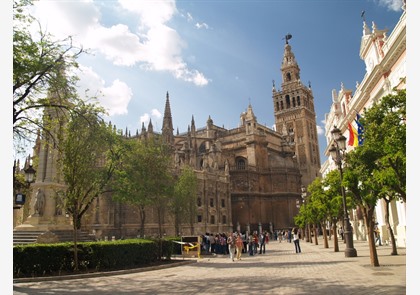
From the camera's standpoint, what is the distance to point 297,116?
292 ft

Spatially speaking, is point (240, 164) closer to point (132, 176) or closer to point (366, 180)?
point (132, 176)

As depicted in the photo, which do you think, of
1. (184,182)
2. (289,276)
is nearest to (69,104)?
(289,276)

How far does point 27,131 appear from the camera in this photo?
41.5 feet

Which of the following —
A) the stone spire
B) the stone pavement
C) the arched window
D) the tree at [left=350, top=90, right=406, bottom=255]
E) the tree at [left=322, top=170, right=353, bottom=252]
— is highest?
the stone spire

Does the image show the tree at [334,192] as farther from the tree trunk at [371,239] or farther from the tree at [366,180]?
the tree trunk at [371,239]

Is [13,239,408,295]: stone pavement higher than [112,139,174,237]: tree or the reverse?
the reverse

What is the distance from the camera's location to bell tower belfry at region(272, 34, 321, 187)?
86.9 metres

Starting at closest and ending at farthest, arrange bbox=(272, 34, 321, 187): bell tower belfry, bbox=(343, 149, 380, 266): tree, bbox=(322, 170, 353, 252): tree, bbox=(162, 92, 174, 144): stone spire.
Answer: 1. bbox=(343, 149, 380, 266): tree
2. bbox=(322, 170, 353, 252): tree
3. bbox=(162, 92, 174, 144): stone spire
4. bbox=(272, 34, 321, 187): bell tower belfry

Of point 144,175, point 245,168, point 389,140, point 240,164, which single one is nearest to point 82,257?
point 144,175

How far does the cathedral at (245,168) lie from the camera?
39.0 m

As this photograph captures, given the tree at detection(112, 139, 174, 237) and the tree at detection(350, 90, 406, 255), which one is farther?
the tree at detection(112, 139, 174, 237)

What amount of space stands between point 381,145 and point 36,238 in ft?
50.2

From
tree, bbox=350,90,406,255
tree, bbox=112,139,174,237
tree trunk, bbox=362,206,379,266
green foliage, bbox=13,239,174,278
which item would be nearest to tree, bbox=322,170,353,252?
tree trunk, bbox=362,206,379,266

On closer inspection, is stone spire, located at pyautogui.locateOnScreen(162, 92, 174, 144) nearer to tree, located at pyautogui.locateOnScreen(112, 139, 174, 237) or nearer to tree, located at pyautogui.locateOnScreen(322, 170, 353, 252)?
tree, located at pyautogui.locateOnScreen(112, 139, 174, 237)
